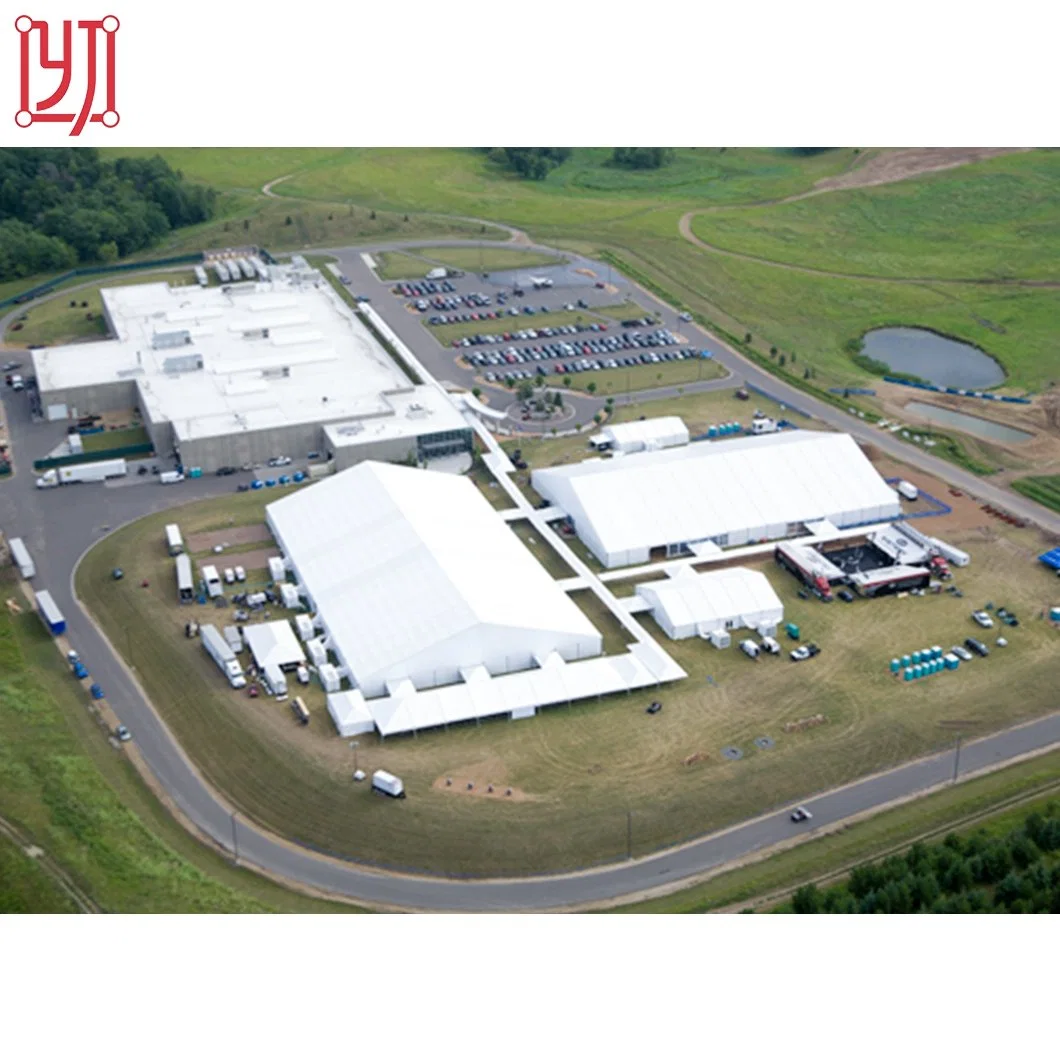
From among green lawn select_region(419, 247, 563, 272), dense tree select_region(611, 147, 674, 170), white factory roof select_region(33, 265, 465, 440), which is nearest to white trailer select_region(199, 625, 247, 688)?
white factory roof select_region(33, 265, 465, 440)

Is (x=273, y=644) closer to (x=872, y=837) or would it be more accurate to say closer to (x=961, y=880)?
(x=872, y=837)

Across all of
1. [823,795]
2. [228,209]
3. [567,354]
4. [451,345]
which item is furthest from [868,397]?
[228,209]

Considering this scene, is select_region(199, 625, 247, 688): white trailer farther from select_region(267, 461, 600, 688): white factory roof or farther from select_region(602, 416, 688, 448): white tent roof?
select_region(602, 416, 688, 448): white tent roof

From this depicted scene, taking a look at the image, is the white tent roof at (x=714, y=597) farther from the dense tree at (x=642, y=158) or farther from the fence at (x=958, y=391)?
the dense tree at (x=642, y=158)

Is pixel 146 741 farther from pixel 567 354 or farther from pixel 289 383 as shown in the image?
pixel 567 354

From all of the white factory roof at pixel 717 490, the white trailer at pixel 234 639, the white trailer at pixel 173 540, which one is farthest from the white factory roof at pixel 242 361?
the white trailer at pixel 234 639
